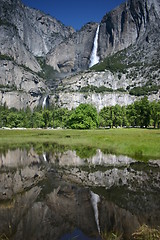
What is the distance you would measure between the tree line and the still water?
2799 inches

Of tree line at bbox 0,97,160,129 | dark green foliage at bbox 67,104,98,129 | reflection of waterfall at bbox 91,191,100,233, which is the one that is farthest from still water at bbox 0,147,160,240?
tree line at bbox 0,97,160,129

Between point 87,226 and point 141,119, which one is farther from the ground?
point 141,119

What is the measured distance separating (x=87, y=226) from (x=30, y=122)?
487 feet

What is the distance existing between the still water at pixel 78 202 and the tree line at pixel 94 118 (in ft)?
233

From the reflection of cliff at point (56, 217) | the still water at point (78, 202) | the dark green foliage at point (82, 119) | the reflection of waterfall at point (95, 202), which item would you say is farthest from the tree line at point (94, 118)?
the reflection of cliff at point (56, 217)

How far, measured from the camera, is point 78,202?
14289 mm

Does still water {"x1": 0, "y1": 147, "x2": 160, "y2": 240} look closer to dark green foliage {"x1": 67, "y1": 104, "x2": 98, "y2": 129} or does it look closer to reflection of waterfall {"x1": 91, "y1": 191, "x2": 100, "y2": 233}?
reflection of waterfall {"x1": 91, "y1": 191, "x2": 100, "y2": 233}

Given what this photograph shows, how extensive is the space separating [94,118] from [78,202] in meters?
86.1

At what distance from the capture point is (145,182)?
60.0 feet

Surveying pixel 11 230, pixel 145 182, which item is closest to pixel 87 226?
pixel 11 230

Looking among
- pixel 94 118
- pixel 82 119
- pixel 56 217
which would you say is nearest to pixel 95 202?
pixel 56 217

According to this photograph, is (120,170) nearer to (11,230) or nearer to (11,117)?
(11,230)

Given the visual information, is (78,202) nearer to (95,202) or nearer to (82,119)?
(95,202)

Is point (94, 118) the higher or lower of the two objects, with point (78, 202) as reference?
higher
